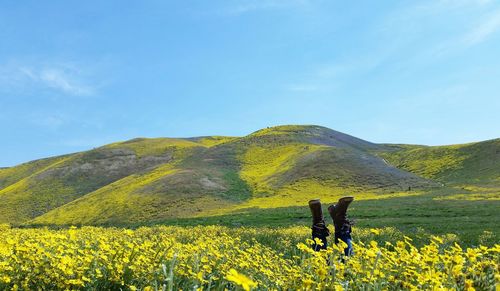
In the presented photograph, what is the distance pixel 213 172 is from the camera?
78.4m

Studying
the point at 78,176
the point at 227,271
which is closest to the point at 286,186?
the point at 78,176

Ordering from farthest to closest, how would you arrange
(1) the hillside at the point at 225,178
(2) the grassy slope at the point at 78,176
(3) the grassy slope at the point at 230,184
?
1. (2) the grassy slope at the point at 78,176
2. (1) the hillside at the point at 225,178
3. (3) the grassy slope at the point at 230,184

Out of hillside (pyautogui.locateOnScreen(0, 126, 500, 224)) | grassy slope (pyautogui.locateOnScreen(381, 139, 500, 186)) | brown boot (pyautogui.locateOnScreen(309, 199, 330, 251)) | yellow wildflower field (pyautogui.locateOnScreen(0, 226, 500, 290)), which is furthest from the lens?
grassy slope (pyautogui.locateOnScreen(381, 139, 500, 186))

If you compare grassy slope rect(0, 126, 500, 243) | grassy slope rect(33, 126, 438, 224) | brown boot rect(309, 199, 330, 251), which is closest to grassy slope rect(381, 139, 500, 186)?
grassy slope rect(0, 126, 500, 243)

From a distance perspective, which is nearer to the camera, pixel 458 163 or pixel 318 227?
pixel 318 227

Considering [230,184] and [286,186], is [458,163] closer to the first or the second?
[286,186]

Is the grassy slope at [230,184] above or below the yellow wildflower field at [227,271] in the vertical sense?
above

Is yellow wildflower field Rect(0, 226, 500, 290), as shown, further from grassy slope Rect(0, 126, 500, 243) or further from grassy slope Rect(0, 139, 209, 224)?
grassy slope Rect(0, 139, 209, 224)

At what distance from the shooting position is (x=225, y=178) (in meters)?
76.0

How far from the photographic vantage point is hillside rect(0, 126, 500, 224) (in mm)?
61719

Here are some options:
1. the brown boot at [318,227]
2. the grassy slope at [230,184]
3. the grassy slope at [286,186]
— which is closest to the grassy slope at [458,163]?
the grassy slope at [286,186]

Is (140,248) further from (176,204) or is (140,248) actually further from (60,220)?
(60,220)

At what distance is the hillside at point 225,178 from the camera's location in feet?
202

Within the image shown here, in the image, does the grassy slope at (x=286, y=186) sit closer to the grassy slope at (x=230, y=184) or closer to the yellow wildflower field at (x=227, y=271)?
the grassy slope at (x=230, y=184)
